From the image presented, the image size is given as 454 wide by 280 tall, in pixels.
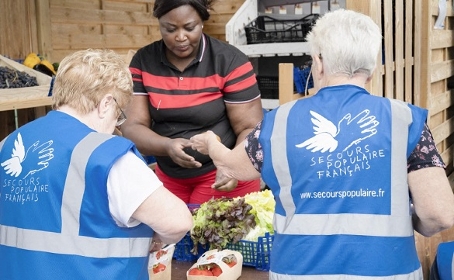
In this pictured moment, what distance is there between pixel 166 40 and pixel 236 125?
0.52 m

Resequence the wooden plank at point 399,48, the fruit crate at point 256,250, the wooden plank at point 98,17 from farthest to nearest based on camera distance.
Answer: the wooden plank at point 98,17, the wooden plank at point 399,48, the fruit crate at point 256,250

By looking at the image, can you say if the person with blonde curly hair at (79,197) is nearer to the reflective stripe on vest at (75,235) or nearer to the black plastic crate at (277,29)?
the reflective stripe on vest at (75,235)

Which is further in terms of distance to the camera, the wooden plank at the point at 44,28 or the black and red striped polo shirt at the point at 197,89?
the wooden plank at the point at 44,28

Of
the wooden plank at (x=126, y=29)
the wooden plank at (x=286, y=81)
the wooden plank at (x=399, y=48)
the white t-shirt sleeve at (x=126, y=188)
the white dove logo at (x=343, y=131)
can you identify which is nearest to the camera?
the white t-shirt sleeve at (x=126, y=188)

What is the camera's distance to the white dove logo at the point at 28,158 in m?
1.65

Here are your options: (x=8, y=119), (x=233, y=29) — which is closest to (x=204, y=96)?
(x=233, y=29)

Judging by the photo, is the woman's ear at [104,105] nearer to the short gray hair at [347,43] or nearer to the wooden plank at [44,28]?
the short gray hair at [347,43]

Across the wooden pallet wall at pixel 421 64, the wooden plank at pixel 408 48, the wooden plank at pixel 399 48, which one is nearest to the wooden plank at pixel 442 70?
the wooden pallet wall at pixel 421 64

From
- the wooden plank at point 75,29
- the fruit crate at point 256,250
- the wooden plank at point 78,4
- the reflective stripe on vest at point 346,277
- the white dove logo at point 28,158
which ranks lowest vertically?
the fruit crate at point 256,250

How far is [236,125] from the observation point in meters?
2.88

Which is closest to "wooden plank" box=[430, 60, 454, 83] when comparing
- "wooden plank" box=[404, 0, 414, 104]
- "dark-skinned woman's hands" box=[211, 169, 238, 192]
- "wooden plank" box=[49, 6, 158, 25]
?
"wooden plank" box=[404, 0, 414, 104]

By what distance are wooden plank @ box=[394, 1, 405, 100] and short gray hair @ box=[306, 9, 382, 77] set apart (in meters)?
2.23

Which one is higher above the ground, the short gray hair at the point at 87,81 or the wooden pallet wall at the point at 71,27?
the wooden pallet wall at the point at 71,27

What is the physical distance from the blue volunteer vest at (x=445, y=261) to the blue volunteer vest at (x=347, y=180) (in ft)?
1.93
